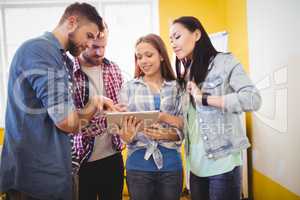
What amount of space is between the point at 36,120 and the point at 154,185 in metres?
0.69

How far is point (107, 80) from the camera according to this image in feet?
5.48

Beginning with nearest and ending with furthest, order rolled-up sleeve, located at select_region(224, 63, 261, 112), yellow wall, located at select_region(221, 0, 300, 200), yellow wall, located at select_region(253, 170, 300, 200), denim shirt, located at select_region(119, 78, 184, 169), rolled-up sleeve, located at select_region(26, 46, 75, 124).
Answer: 1. rolled-up sleeve, located at select_region(26, 46, 75, 124)
2. rolled-up sleeve, located at select_region(224, 63, 261, 112)
3. denim shirt, located at select_region(119, 78, 184, 169)
4. yellow wall, located at select_region(253, 170, 300, 200)
5. yellow wall, located at select_region(221, 0, 300, 200)

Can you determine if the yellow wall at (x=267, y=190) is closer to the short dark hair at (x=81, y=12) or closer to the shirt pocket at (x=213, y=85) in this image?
the shirt pocket at (x=213, y=85)

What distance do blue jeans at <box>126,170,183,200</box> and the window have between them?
178cm

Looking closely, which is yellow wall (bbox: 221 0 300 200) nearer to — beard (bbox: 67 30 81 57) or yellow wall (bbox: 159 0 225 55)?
yellow wall (bbox: 159 0 225 55)

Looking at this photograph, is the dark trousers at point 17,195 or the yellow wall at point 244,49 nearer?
the dark trousers at point 17,195

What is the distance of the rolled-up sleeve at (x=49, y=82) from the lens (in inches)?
40.8

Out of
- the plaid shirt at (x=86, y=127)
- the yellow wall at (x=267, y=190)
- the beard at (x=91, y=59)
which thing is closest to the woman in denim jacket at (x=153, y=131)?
the plaid shirt at (x=86, y=127)

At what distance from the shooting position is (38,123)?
1101 millimetres

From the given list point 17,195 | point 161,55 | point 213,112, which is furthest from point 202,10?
point 17,195

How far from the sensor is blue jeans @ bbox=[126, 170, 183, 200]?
1403 millimetres

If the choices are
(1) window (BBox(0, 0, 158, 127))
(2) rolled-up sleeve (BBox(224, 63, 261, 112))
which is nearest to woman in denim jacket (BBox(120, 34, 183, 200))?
(2) rolled-up sleeve (BBox(224, 63, 261, 112))

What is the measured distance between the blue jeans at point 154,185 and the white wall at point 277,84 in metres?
0.83

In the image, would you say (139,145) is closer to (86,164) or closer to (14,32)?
(86,164)
